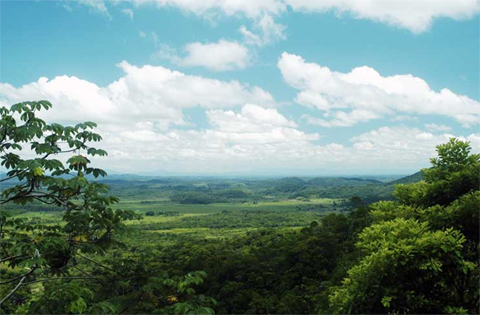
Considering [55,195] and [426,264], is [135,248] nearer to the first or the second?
[55,195]

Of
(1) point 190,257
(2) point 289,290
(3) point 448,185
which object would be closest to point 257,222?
(1) point 190,257

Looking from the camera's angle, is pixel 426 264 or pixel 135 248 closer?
pixel 426 264

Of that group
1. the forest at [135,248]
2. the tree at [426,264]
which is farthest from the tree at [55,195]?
the tree at [426,264]

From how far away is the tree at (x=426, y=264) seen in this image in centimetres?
594

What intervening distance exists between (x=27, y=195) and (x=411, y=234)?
21.9 feet

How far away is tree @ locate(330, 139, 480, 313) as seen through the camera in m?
5.94

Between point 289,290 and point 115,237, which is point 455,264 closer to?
point 115,237

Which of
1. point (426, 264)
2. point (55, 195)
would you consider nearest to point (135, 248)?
point (55, 195)

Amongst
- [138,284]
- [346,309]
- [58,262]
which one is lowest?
[346,309]

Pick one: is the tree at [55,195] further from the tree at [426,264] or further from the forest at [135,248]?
the tree at [426,264]

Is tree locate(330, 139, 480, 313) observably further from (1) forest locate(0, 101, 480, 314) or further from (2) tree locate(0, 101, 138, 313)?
(2) tree locate(0, 101, 138, 313)

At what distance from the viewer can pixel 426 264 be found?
5836 mm

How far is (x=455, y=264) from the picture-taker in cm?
615

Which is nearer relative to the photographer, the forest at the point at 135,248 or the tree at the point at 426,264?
the forest at the point at 135,248
